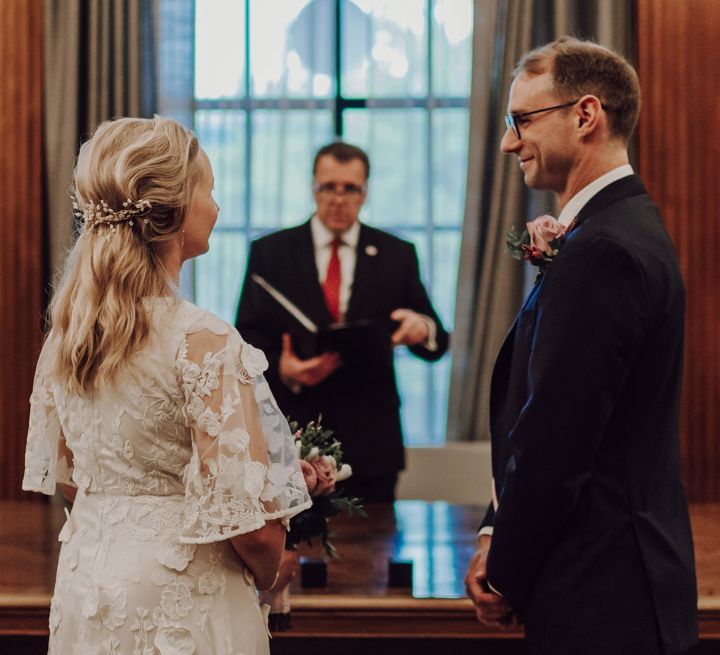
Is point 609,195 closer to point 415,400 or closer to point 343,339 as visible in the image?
point 343,339

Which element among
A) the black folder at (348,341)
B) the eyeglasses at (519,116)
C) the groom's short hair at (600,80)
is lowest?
the black folder at (348,341)

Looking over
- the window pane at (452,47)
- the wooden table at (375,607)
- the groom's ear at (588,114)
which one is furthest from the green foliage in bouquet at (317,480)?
the window pane at (452,47)

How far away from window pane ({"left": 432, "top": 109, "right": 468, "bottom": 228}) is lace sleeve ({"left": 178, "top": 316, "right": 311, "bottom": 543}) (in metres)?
3.82

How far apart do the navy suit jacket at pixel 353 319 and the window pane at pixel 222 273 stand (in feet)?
4.10

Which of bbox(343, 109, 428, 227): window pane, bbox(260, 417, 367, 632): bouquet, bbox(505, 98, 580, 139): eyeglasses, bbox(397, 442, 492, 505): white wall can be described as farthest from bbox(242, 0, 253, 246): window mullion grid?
bbox(505, 98, 580, 139): eyeglasses

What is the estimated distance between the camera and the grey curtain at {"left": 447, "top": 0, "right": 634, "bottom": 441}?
527cm

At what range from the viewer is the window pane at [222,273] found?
224 inches

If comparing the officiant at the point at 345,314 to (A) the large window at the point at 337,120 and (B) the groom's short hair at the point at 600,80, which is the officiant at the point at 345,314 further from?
(B) the groom's short hair at the point at 600,80

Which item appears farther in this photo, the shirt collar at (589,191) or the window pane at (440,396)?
the window pane at (440,396)

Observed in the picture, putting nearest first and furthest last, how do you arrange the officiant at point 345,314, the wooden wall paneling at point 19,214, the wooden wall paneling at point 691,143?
1. the officiant at point 345,314
2. the wooden wall paneling at point 691,143
3. the wooden wall paneling at point 19,214

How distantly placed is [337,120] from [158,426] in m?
3.98

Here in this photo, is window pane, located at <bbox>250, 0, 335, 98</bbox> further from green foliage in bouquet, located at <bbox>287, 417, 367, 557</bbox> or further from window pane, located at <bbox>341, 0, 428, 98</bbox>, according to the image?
green foliage in bouquet, located at <bbox>287, 417, 367, 557</bbox>

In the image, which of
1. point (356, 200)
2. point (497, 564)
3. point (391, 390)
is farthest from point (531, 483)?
point (356, 200)

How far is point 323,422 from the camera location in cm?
419
